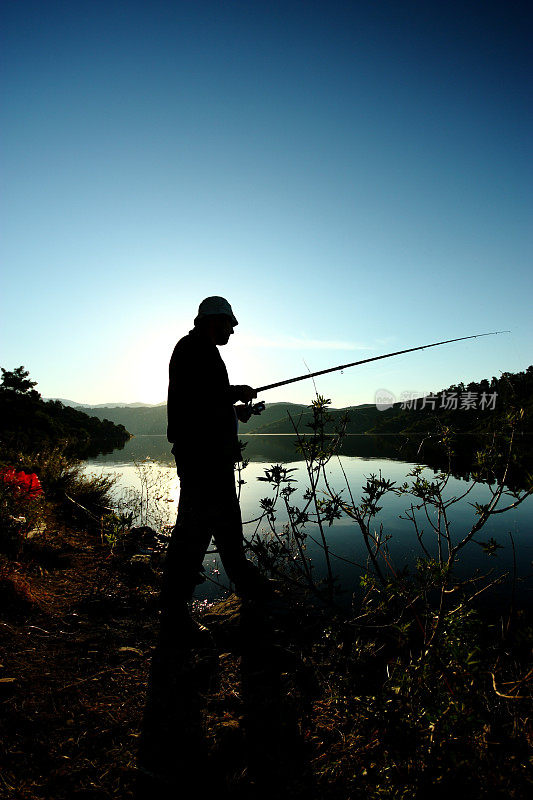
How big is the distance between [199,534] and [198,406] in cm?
106

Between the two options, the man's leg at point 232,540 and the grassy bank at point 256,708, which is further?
the man's leg at point 232,540

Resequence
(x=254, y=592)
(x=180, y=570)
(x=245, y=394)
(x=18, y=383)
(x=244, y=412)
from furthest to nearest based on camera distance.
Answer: (x=18, y=383) → (x=244, y=412) → (x=245, y=394) → (x=254, y=592) → (x=180, y=570)

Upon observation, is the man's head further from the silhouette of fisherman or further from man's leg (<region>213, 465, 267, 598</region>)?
man's leg (<region>213, 465, 267, 598</region>)

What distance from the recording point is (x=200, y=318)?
3443 millimetres

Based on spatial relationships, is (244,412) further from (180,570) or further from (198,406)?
(180,570)

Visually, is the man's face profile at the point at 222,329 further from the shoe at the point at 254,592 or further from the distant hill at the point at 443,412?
the shoe at the point at 254,592

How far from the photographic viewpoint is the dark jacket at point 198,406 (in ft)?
10.5

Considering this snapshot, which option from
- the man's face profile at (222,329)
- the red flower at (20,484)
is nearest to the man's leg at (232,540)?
the man's face profile at (222,329)

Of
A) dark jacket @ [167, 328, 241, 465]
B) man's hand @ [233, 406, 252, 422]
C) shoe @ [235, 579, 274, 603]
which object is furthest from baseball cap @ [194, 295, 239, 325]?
shoe @ [235, 579, 274, 603]

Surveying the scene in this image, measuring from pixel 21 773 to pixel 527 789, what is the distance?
218 cm

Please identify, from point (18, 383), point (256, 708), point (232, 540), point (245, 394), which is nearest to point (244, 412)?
point (245, 394)

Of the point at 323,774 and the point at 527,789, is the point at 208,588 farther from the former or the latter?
the point at 527,789

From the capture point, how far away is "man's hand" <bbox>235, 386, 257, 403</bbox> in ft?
12.0

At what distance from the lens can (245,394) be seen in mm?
3693
